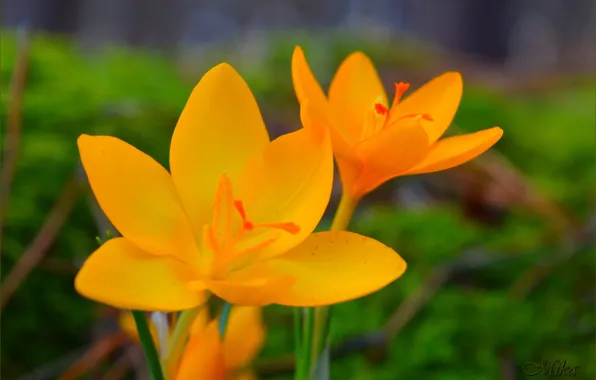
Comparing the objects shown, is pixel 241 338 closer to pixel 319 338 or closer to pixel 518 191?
pixel 319 338

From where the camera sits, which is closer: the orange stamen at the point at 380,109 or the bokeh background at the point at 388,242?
the orange stamen at the point at 380,109

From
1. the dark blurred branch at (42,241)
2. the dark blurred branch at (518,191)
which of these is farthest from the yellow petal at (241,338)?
the dark blurred branch at (518,191)

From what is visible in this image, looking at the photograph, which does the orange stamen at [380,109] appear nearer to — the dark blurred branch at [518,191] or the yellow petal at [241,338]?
the yellow petal at [241,338]

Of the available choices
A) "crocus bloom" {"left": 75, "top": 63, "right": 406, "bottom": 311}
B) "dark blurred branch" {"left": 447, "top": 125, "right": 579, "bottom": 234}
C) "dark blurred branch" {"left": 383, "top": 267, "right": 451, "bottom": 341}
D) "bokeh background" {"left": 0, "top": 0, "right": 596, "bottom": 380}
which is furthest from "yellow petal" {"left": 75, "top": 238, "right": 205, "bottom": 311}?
"dark blurred branch" {"left": 447, "top": 125, "right": 579, "bottom": 234}

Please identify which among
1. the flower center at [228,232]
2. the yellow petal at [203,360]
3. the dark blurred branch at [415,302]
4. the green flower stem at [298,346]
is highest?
the flower center at [228,232]

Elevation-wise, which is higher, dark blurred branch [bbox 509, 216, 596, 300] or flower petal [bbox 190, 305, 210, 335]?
flower petal [bbox 190, 305, 210, 335]

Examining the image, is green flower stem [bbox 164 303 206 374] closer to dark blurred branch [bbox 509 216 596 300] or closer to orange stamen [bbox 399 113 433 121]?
orange stamen [bbox 399 113 433 121]

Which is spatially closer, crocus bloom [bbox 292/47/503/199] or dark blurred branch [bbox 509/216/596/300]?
crocus bloom [bbox 292/47/503/199]
